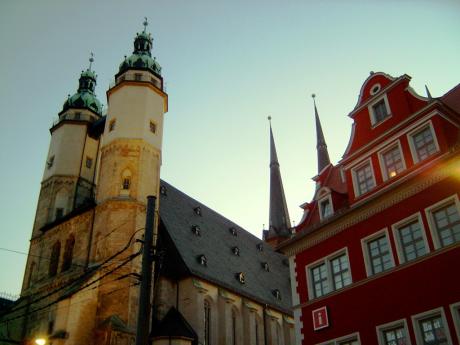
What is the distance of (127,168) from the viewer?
32.6 metres

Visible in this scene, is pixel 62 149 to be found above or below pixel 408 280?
above

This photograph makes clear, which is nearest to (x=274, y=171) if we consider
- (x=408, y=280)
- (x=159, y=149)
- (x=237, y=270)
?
(x=237, y=270)

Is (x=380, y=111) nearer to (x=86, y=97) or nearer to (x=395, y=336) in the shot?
(x=395, y=336)

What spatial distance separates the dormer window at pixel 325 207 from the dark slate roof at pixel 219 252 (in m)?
14.3

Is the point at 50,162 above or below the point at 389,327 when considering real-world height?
above

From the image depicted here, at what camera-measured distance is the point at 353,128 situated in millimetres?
20031

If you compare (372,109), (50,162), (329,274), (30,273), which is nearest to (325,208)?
(329,274)

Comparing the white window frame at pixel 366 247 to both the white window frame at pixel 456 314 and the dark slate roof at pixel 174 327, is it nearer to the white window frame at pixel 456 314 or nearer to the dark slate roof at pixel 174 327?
the white window frame at pixel 456 314

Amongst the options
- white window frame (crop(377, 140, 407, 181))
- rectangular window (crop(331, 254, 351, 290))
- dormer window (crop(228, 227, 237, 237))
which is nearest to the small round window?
white window frame (crop(377, 140, 407, 181))

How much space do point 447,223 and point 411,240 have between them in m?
1.36

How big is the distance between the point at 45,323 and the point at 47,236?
6.88 meters

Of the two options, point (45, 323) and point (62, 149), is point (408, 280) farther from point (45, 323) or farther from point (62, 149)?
point (62, 149)

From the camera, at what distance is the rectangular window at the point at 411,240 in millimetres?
15531

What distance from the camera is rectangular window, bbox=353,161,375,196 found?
1826 centimetres
